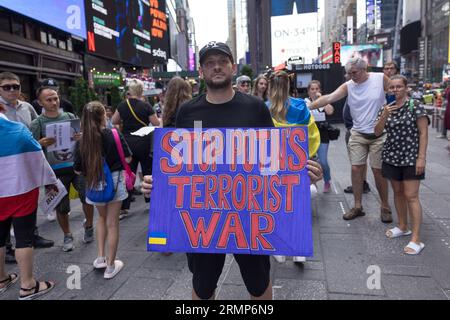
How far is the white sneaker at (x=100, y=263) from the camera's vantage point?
374 centimetres

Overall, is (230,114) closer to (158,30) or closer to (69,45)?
(69,45)

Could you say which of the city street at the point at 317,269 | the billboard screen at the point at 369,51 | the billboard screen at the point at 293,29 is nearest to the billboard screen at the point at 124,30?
the billboard screen at the point at 293,29

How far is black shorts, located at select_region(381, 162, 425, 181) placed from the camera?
154 inches

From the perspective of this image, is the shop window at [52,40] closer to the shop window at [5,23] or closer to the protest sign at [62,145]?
the shop window at [5,23]

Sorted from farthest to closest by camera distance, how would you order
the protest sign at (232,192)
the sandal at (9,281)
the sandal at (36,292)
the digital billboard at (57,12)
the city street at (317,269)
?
the digital billboard at (57,12) < the sandal at (9,281) < the sandal at (36,292) < the city street at (317,269) < the protest sign at (232,192)

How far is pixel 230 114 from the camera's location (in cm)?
229

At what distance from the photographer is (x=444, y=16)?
176 feet

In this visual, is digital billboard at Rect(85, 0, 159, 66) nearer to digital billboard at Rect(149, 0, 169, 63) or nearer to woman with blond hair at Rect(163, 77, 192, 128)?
digital billboard at Rect(149, 0, 169, 63)

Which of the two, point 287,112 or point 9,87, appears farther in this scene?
point 9,87

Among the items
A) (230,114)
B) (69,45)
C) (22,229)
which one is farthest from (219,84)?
(69,45)

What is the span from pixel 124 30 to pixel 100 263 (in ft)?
90.6

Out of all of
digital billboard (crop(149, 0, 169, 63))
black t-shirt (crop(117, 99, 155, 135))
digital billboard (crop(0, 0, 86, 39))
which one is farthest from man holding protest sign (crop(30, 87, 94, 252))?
digital billboard (crop(149, 0, 169, 63))

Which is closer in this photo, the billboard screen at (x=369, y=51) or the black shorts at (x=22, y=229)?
the black shorts at (x=22, y=229)
